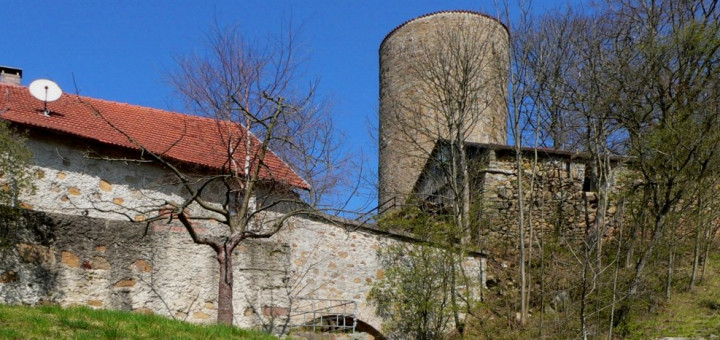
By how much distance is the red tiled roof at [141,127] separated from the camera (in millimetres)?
11422

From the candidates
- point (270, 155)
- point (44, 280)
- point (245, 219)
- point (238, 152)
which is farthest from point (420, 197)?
point (44, 280)

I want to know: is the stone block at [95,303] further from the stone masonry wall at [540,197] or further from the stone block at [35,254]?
the stone masonry wall at [540,197]

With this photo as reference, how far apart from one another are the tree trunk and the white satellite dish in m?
4.80

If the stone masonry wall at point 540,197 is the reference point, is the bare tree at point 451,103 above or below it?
above

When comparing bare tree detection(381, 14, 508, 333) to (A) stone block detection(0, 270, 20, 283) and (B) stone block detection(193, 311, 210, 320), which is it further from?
(A) stone block detection(0, 270, 20, 283)

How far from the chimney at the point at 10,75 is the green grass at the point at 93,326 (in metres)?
7.76

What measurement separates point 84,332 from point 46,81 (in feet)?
23.6

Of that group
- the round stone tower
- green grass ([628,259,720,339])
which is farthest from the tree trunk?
the round stone tower

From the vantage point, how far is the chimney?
44.1 ft

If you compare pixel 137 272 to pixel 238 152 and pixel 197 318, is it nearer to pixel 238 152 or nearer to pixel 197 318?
pixel 197 318

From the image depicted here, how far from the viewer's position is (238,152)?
12.4m

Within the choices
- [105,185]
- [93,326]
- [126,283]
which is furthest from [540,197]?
[93,326]

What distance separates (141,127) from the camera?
1313 cm

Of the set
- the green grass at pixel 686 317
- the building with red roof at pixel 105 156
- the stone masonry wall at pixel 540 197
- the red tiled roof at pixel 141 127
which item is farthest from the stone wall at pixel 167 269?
the stone masonry wall at pixel 540 197
